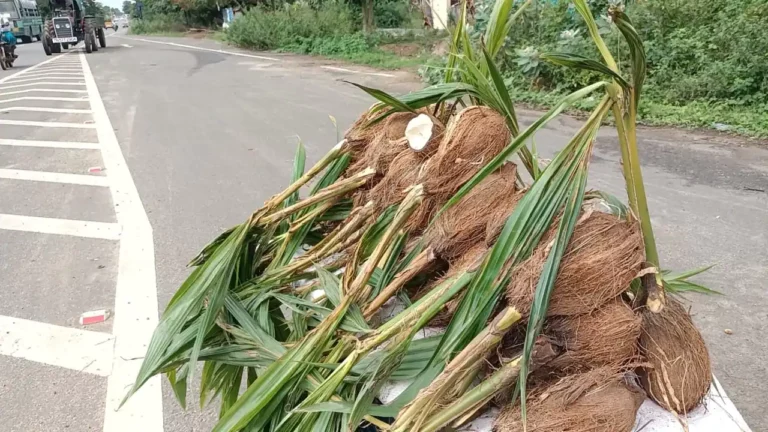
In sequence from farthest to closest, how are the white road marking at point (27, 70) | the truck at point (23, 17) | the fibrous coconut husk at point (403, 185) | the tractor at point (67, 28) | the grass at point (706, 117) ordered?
the truck at point (23, 17), the tractor at point (67, 28), the white road marking at point (27, 70), the grass at point (706, 117), the fibrous coconut husk at point (403, 185)

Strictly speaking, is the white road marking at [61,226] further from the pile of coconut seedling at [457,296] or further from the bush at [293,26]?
the bush at [293,26]

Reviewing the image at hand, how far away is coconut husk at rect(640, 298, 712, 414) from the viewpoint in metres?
1.23

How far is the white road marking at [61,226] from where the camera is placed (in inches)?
181

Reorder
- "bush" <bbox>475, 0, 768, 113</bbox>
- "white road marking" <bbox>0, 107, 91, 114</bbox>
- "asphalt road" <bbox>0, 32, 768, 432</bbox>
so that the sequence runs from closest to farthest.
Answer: "asphalt road" <bbox>0, 32, 768, 432</bbox>
"bush" <bbox>475, 0, 768, 113</bbox>
"white road marking" <bbox>0, 107, 91, 114</bbox>

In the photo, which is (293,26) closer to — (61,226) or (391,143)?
(61,226)

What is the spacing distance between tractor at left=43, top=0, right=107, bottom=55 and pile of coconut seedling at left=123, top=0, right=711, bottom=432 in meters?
23.7

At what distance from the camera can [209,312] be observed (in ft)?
5.38

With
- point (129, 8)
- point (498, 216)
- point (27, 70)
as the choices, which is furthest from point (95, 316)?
point (129, 8)

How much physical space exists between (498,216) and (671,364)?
48 centimetres

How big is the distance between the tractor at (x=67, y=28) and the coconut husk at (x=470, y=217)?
24.2 meters

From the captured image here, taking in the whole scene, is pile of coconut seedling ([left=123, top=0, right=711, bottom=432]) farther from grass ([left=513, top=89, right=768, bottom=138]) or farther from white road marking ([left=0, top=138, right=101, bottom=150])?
white road marking ([left=0, top=138, right=101, bottom=150])

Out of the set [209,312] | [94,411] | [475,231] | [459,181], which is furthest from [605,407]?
[94,411]

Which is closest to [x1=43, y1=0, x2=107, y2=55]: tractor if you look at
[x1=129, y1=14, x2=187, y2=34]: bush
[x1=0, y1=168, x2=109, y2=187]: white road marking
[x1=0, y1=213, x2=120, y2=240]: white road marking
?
[x1=129, y1=14, x2=187, y2=34]: bush

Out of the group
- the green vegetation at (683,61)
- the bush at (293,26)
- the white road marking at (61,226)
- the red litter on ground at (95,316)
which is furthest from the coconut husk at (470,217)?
the bush at (293,26)
